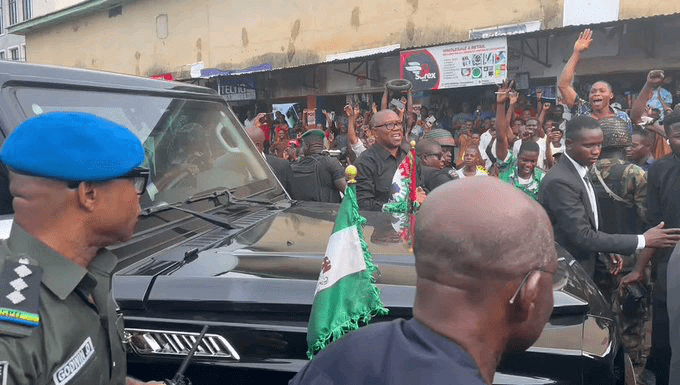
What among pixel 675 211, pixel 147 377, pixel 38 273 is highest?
pixel 38 273

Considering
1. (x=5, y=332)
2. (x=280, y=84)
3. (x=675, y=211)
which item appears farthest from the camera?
(x=280, y=84)

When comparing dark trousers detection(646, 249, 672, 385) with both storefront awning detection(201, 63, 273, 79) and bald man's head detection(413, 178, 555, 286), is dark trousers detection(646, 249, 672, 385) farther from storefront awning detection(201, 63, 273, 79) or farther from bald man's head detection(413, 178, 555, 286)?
storefront awning detection(201, 63, 273, 79)

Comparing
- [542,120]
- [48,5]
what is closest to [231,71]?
[542,120]

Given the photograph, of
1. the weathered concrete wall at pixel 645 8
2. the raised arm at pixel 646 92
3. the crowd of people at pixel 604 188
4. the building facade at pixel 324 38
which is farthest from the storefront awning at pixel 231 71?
the raised arm at pixel 646 92

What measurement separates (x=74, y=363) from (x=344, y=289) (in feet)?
2.76

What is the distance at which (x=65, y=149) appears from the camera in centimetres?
159

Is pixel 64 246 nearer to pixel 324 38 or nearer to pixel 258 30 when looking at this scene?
pixel 324 38

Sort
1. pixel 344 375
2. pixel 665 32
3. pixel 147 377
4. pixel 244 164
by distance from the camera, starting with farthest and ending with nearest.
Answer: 1. pixel 665 32
2. pixel 244 164
3. pixel 147 377
4. pixel 344 375

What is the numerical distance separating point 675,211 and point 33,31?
2618 cm

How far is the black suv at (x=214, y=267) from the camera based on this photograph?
7.29 ft

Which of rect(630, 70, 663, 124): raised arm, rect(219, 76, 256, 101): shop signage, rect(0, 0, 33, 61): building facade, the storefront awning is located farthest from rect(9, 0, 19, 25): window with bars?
rect(630, 70, 663, 124): raised arm

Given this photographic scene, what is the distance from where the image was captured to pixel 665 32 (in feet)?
32.0

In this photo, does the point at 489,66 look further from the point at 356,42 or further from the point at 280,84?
the point at 280,84

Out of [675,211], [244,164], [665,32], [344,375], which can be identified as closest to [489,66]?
[665,32]
